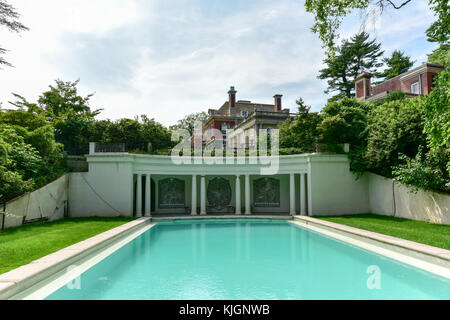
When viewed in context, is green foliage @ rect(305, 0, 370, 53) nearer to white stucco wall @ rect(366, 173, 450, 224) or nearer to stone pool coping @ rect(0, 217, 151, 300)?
white stucco wall @ rect(366, 173, 450, 224)

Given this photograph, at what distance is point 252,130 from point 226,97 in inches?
558

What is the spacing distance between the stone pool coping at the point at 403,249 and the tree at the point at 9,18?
1702 centimetres

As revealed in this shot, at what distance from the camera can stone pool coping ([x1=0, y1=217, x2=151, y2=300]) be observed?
5086 millimetres

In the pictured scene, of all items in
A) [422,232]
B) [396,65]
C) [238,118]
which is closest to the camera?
[422,232]

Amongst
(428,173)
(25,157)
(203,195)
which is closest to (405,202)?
(428,173)

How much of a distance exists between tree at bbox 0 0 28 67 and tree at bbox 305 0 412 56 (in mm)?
13462

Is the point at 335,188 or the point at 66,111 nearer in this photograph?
the point at 335,188

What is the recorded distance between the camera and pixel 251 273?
7.37 meters

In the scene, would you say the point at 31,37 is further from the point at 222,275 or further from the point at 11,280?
the point at 222,275

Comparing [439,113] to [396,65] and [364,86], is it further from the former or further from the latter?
[396,65]

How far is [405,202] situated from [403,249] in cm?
833

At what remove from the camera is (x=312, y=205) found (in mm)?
18438

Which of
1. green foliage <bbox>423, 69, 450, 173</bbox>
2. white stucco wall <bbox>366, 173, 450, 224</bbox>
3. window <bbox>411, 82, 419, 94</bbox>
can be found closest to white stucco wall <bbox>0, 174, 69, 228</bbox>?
green foliage <bbox>423, 69, 450, 173</bbox>
